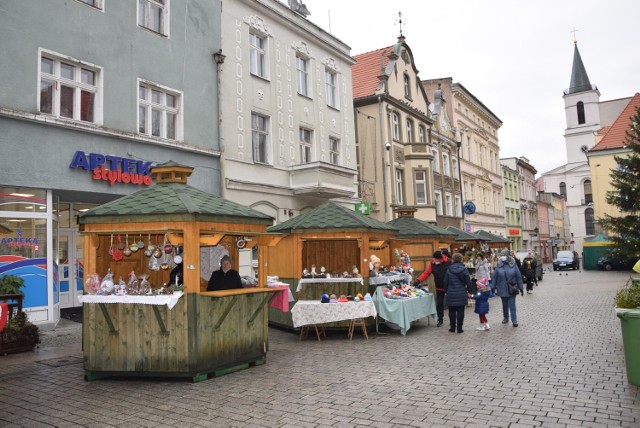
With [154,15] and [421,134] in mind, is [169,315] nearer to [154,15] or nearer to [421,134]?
[154,15]

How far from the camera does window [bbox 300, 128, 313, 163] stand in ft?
69.7

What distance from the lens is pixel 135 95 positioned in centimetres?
1445

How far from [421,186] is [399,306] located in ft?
69.1

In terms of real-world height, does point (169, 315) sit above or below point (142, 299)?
below

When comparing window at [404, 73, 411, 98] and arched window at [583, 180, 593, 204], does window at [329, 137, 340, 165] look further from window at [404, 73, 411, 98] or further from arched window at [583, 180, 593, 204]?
arched window at [583, 180, 593, 204]

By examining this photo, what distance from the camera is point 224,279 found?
910 centimetres

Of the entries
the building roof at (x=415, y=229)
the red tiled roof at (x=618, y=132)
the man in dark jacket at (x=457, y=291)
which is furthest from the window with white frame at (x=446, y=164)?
the man in dark jacket at (x=457, y=291)

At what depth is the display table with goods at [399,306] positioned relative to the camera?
38.7 ft

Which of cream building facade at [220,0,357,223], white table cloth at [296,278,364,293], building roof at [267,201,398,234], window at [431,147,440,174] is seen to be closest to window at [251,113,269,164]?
cream building facade at [220,0,357,223]

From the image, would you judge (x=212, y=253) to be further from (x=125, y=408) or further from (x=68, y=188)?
(x=125, y=408)

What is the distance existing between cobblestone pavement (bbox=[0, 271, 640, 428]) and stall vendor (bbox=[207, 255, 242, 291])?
1525mm

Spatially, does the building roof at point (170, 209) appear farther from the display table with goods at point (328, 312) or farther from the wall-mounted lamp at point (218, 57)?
the wall-mounted lamp at point (218, 57)

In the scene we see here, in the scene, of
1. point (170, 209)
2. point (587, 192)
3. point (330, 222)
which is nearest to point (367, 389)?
point (170, 209)

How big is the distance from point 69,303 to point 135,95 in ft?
21.3
